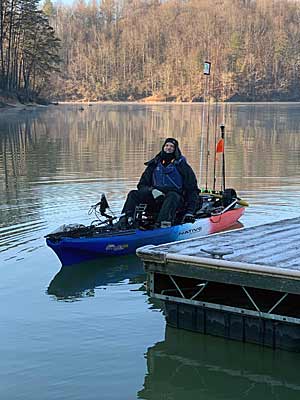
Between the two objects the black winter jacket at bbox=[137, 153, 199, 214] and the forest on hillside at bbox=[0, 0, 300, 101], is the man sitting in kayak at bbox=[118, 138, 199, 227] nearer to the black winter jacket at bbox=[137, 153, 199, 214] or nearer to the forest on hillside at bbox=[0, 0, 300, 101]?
the black winter jacket at bbox=[137, 153, 199, 214]

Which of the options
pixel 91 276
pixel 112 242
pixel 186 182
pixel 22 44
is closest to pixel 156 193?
pixel 186 182

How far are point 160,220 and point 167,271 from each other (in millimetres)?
3258

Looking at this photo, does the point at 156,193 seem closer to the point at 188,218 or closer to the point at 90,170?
the point at 188,218

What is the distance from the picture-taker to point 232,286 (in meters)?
6.64

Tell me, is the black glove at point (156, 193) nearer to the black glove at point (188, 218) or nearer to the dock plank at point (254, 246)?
the black glove at point (188, 218)

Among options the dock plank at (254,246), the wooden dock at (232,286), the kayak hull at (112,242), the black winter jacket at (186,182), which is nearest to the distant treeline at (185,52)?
the black winter jacket at (186,182)

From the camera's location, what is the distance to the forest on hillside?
109438mm

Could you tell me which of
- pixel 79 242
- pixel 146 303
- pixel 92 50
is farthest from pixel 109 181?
pixel 92 50

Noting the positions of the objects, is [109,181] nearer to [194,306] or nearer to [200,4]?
[194,306]

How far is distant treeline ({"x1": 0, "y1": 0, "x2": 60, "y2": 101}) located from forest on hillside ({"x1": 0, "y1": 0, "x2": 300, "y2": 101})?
28413mm

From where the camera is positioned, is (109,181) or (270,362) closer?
(270,362)

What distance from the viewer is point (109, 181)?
1695 cm

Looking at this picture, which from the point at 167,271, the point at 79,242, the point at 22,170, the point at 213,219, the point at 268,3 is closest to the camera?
the point at 167,271

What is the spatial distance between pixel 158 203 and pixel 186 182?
0.48 meters
